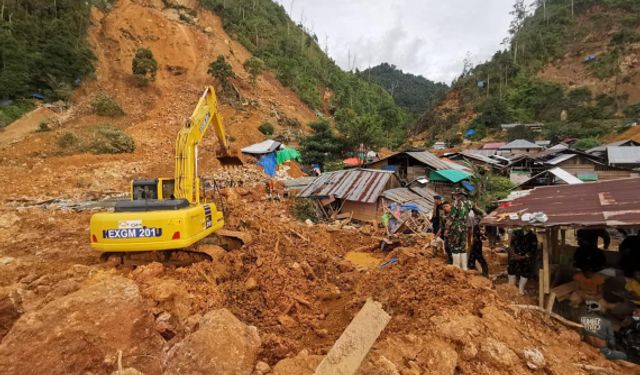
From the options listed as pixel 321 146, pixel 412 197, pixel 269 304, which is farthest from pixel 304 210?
pixel 321 146

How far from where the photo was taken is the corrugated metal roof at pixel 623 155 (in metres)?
23.0

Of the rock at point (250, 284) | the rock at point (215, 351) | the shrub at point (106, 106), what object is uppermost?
the shrub at point (106, 106)

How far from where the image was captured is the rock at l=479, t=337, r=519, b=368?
371 cm

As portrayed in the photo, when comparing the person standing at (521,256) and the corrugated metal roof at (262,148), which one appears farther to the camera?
the corrugated metal roof at (262,148)

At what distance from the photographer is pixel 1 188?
13.7 m

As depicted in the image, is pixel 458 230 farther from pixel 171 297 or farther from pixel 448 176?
pixel 448 176

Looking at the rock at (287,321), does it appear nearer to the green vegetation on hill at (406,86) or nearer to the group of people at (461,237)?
the group of people at (461,237)

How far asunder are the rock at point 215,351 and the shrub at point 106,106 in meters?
25.4

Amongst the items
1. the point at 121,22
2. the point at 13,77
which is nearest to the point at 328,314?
the point at 13,77

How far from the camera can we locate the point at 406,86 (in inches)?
4626

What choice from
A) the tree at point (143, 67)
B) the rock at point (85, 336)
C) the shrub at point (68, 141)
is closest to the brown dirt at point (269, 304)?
the rock at point (85, 336)

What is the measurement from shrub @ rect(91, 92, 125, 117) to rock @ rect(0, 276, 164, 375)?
2436 centimetres

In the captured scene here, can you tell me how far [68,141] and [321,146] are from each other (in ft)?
Result: 51.6

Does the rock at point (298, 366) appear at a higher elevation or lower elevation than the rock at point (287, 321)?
higher
